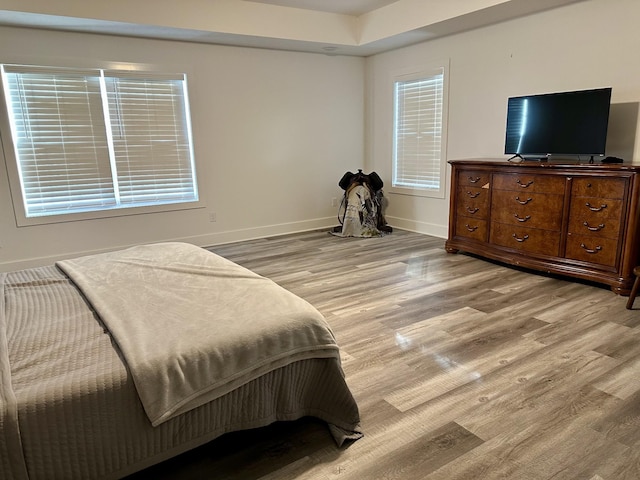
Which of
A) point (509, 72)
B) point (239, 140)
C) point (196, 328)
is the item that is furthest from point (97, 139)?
point (509, 72)

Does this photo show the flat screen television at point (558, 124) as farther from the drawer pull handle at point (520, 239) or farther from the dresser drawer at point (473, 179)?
the drawer pull handle at point (520, 239)

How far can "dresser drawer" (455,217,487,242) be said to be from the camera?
4.32 metres

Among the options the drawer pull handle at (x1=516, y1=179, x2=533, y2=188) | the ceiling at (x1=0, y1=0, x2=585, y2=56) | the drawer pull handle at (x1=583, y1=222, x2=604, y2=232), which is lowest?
the drawer pull handle at (x1=583, y1=222, x2=604, y2=232)

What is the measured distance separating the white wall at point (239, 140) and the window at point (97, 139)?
0.15 m

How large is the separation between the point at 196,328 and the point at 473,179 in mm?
3507

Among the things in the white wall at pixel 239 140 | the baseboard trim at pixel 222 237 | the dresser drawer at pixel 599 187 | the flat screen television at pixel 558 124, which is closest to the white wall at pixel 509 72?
the flat screen television at pixel 558 124

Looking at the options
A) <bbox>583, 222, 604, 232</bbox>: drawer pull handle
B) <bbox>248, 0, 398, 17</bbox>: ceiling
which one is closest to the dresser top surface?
<bbox>583, 222, 604, 232</bbox>: drawer pull handle

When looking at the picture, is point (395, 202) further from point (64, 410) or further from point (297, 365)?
point (64, 410)

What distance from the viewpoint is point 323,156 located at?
19.9 feet

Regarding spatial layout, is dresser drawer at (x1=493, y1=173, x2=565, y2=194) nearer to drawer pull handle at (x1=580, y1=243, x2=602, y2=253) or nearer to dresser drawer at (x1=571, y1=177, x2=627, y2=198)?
dresser drawer at (x1=571, y1=177, x2=627, y2=198)

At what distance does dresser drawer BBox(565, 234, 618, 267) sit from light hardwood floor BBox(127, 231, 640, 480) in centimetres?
25

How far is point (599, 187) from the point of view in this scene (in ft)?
11.0

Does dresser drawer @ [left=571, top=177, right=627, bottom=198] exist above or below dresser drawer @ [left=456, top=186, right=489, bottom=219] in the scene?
above

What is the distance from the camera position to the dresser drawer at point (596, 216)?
330cm
